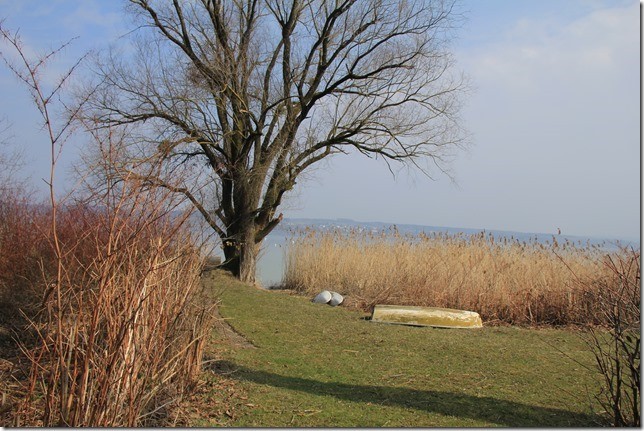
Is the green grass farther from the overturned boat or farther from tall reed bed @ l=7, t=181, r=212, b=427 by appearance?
tall reed bed @ l=7, t=181, r=212, b=427

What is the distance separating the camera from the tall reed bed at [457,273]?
9953 mm

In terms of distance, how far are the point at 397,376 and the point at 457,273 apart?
5227 millimetres

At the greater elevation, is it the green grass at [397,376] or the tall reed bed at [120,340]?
the tall reed bed at [120,340]

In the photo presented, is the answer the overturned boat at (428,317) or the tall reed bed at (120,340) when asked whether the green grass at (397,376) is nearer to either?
the overturned boat at (428,317)

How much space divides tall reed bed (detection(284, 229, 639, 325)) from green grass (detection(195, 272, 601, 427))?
0.91 metres

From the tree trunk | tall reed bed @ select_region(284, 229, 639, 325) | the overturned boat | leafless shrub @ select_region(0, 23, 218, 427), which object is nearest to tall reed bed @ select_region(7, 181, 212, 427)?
leafless shrub @ select_region(0, 23, 218, 427)

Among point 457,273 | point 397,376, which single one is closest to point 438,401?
point 397,376

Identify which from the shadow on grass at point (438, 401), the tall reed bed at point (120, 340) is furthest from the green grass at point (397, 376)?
the tall reed bed at point (120, 340)

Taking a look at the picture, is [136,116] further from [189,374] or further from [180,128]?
[189,374]

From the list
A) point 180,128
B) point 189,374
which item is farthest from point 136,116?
point 189,374

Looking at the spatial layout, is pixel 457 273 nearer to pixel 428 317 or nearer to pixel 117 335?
pixel 428 317

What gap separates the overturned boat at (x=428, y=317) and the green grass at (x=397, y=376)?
0.25 meters

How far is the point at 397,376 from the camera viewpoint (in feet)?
19.5

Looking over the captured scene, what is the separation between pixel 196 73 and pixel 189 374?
10.4 meters
